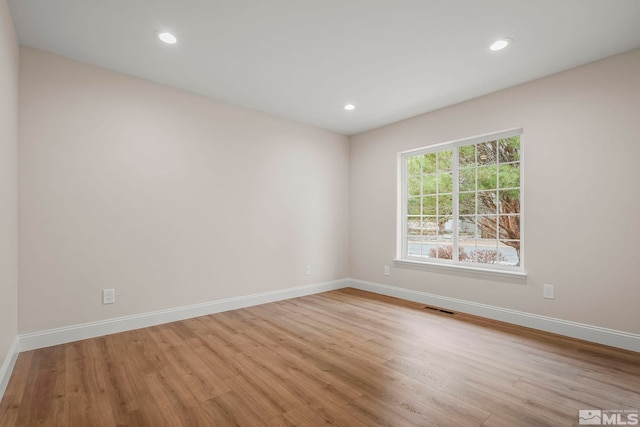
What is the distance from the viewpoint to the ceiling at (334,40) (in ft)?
7.00

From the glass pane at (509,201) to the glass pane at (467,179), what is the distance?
1.15ft

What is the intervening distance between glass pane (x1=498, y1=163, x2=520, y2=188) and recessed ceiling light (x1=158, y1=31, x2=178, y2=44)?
11.8 ft

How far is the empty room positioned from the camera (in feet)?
6.61

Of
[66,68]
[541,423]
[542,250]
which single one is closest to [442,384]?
[541,423]

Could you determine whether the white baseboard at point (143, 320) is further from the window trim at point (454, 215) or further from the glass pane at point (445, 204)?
the glass pane at point (445, 204)

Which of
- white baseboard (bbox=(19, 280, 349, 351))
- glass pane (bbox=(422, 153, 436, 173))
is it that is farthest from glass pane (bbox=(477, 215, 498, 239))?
white baseboard (bbox=(19, 280, 349, 351))

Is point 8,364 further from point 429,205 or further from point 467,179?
point 467,179

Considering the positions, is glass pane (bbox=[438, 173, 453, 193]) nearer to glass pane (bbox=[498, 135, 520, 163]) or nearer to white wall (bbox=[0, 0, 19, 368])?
glass pane (bbox=[498, 135, 520, 163])

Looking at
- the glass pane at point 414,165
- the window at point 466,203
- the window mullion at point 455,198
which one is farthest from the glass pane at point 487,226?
the glass pane at point 414,165

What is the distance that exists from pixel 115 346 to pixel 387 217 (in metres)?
3.63

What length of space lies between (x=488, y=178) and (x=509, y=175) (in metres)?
0.23

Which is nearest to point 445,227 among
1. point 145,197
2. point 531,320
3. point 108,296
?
point 531,320

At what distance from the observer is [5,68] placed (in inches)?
80.5

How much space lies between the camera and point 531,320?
10.3ft
